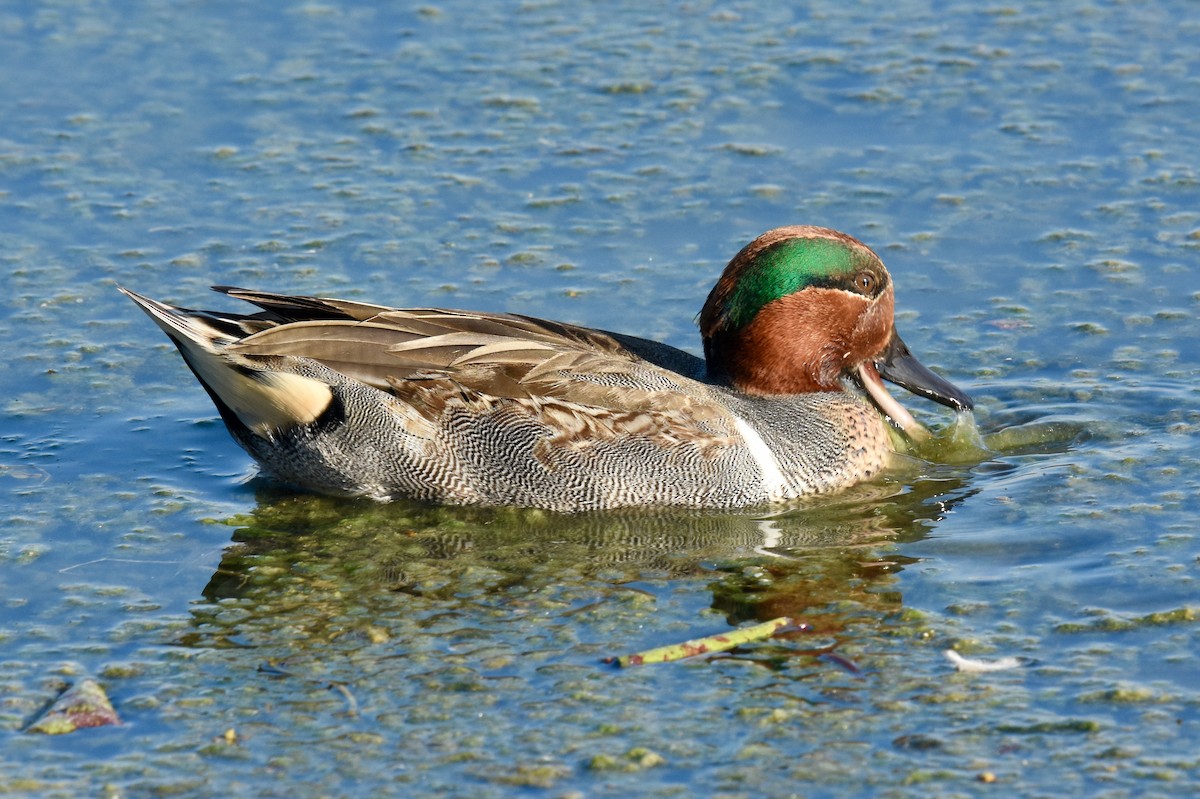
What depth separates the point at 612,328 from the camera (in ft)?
32.1

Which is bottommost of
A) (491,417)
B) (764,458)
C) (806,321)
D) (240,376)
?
(764,458)

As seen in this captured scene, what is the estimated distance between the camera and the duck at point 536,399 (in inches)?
316

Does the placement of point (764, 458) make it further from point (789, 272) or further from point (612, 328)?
point (612, 328)

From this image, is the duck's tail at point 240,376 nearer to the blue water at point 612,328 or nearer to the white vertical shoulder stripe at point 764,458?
the blue water at point 612,328

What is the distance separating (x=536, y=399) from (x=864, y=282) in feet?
5.50

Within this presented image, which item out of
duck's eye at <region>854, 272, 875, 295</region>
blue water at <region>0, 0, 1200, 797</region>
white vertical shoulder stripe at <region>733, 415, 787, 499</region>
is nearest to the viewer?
blue water at <region>0, 0, 1200, 797</region>

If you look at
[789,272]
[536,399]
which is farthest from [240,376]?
[789,272]

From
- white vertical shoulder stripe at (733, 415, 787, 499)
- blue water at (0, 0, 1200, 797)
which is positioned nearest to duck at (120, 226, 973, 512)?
white vertical shoulder stripe at (733, 415, 787, 499)

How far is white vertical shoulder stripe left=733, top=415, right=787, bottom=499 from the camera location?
824 cm

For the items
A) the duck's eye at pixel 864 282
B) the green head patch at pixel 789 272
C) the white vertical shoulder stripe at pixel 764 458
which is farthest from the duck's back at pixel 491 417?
the duck's eye at pixel 864 282

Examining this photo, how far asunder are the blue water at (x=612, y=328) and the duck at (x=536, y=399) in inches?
7.9

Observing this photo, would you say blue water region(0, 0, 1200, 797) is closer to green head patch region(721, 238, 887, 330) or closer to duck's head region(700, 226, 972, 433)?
duck's head region(700, 226, 972, 433)

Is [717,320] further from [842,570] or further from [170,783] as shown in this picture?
[170,783]

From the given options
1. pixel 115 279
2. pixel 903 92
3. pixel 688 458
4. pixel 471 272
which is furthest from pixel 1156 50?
pixel 115 279
